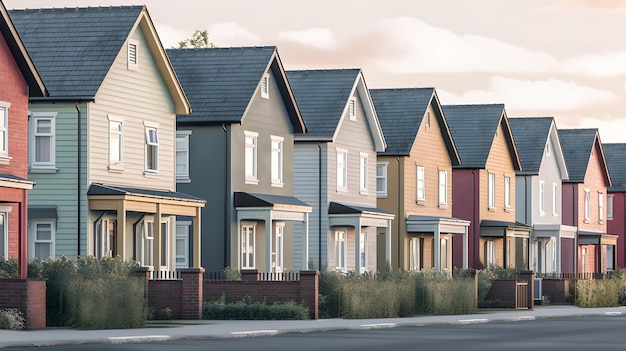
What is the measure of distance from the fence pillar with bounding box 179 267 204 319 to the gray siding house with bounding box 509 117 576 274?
41804mm

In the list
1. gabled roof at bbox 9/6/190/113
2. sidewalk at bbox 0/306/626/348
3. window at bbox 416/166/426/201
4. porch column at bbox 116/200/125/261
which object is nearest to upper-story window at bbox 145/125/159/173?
gabled roof at bbox 9/6/190/113

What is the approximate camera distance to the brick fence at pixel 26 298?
106 ft

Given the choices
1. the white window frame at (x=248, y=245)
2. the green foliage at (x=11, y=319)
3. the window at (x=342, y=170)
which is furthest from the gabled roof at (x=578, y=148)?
the green foliage at (x=11, y=319)

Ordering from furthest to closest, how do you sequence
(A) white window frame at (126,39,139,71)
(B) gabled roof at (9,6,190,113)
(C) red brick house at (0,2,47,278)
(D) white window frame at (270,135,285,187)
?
1. (D) white window frame at (270,135,285,187)
2. (A) white window frame at (126,39,139,71)
3. (B) gabled roof at (9,6,190,113)
4. (C) red brick house at (0,2,47,278)

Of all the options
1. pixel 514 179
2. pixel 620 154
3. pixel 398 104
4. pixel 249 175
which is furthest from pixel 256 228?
pixel 620 154

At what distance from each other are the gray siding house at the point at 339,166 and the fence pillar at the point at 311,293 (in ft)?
50.5

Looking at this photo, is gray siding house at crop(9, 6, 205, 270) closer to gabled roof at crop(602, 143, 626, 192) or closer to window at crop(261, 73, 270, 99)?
window at crop(261, 73, 270, 99)

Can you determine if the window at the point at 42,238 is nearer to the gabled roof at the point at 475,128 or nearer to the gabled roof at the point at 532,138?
the gabled roof at the point at 475,128

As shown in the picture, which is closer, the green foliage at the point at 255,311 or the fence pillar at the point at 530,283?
the green foliage at the point at 255,311

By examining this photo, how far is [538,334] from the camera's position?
114 ft

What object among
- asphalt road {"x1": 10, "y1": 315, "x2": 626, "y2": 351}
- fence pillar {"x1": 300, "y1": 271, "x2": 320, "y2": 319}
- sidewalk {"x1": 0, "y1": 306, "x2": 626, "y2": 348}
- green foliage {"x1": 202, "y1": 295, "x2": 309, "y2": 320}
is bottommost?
asphalt road {"x1": 10, "y1": 315, "x2": 626, "y2": 351}

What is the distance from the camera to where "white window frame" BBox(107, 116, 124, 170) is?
46.0m

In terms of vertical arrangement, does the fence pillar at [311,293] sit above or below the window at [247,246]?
below

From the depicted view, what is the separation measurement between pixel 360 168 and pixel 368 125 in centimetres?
201
